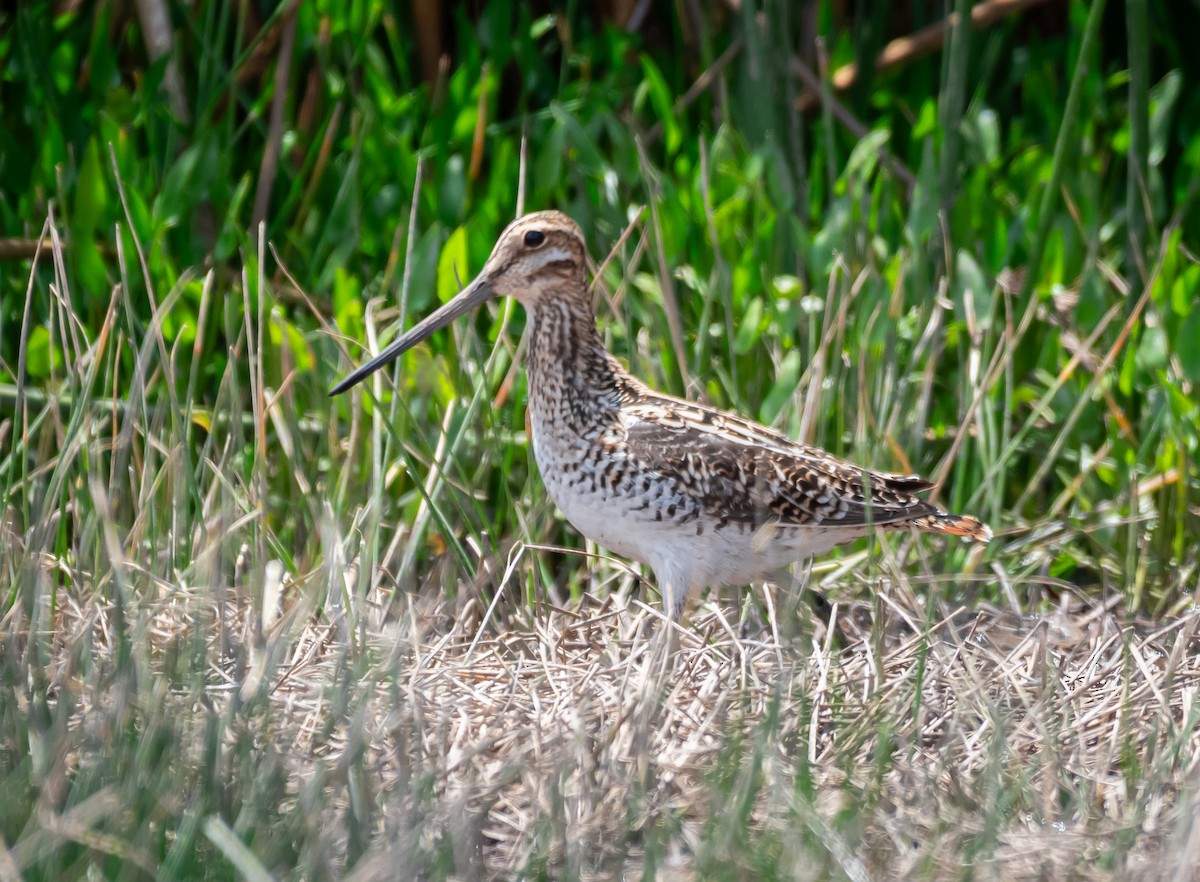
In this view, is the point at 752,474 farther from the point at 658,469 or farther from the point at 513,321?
the point at 513,321

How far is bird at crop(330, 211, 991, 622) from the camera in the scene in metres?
3.80

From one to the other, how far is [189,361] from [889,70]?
2.82 metres

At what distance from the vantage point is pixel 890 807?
9.29 feet

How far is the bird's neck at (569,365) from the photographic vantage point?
398 cm

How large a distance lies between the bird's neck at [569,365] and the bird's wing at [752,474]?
0.36 feet

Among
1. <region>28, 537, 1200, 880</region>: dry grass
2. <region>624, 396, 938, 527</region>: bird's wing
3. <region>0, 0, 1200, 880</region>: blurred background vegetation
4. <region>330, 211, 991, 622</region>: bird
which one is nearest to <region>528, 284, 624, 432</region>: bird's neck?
<region>330, 211, 991, 622</region>: bird

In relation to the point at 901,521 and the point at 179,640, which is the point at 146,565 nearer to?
the point at 179,640

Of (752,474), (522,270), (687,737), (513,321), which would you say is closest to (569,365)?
(522,270)

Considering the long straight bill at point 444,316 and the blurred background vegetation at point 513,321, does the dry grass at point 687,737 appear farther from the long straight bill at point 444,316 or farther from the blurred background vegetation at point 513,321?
the long straight bill at point 444,316

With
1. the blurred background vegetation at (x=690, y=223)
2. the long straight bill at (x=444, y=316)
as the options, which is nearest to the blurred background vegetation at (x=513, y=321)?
the blurred background vegetation at (x=690, y=223)

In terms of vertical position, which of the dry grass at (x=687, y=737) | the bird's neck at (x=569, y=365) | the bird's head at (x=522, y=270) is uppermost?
the bird's head at (x=522, y=270)

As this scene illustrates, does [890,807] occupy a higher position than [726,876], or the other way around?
[726,876]

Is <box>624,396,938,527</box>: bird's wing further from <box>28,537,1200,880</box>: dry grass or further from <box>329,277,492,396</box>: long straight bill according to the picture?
<box>329,277,492,396</box>: long straight bill

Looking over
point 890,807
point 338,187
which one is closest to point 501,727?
point 890,807
